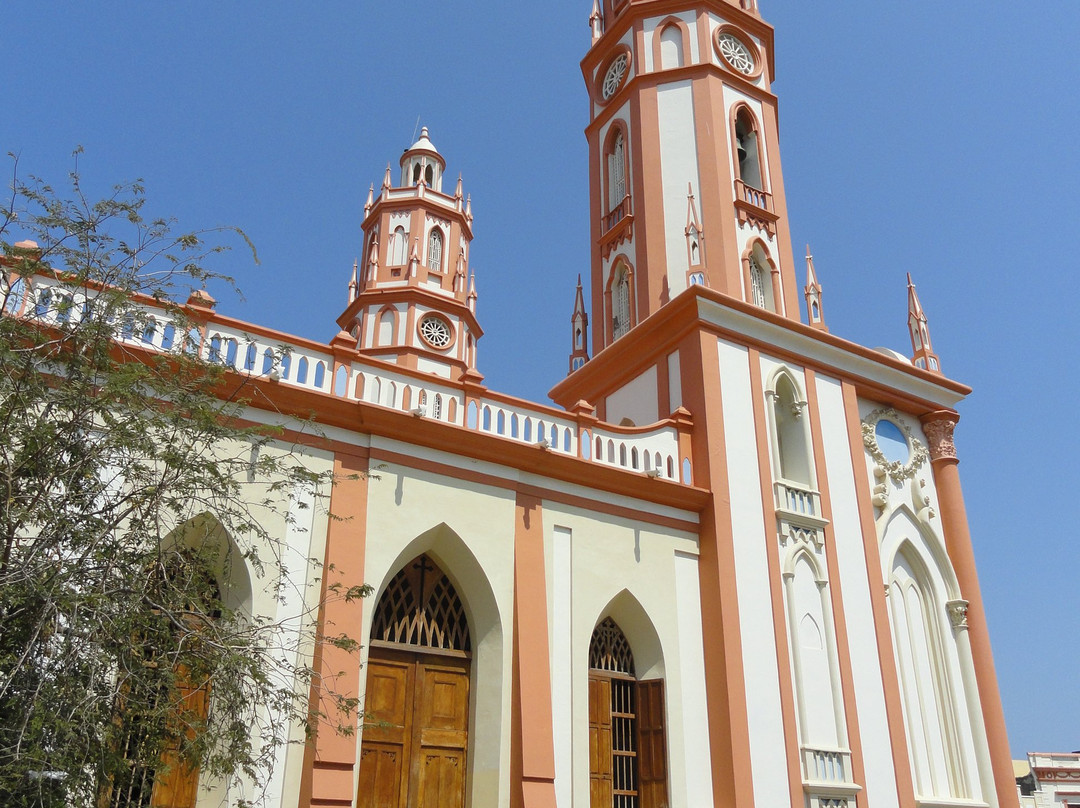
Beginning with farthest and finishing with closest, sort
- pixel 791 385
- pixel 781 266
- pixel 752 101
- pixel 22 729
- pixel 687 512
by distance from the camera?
pixel 752 101
pixel 781 266
pixel 791 385
pixel 687 512
pixel 22 729

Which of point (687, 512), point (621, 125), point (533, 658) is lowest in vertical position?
point (533, 658)

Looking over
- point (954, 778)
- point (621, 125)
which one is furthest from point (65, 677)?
point (621, 125)

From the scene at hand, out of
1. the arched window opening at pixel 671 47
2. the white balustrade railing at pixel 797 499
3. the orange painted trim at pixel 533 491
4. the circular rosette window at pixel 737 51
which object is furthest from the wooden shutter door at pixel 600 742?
the circular rosette window at pixel 737 51

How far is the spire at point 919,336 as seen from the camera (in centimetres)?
1736

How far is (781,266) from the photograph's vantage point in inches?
649

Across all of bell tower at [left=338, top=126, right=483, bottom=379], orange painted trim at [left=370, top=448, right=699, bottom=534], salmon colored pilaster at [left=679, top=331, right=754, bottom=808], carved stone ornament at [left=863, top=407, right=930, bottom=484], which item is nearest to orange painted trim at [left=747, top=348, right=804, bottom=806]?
salmon colored pilaster at [left=679, top=331, right=754, bottom=808]

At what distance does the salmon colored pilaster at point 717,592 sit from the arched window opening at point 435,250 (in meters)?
19.0

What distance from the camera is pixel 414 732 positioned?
10930 mm

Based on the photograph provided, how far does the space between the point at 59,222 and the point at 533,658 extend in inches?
276

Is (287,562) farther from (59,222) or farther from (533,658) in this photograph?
(59,222)

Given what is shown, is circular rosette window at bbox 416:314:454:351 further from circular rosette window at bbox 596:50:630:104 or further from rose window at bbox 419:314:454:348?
circular rosette window at bbox 596:50:630:104

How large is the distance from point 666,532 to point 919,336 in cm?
753

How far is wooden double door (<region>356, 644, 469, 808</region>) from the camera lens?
1052 centimetres

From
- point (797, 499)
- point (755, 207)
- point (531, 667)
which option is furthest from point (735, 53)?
point (531, 667)
